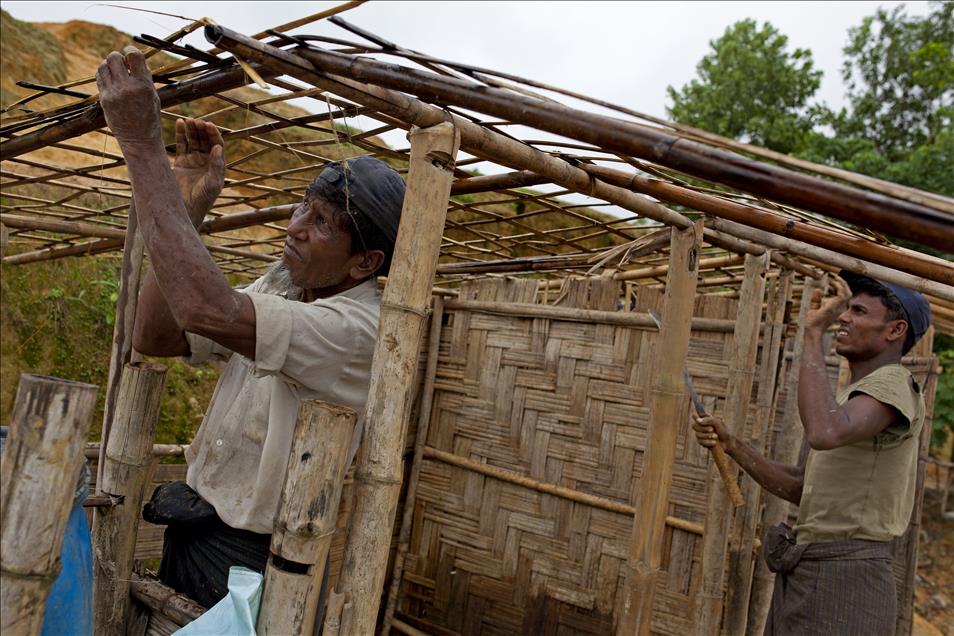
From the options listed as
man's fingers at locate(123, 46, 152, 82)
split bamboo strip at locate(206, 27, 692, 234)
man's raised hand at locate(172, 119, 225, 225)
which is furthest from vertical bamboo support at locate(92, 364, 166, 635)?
split bamboo strip at locate(206, 27, 692, 234)

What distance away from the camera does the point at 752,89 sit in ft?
57.3

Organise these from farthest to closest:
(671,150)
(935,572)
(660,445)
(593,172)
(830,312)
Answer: (935,572) < (830,312) < (660,445) < (593,172) < (671,150)

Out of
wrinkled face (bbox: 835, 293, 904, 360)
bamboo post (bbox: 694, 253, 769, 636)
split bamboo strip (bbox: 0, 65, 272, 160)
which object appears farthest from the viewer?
bamboo post (bbox: 694, 253, 769, 636)

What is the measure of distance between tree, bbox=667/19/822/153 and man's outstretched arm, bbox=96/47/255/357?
1695 centimetres

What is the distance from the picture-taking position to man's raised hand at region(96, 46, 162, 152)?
4.90 feet

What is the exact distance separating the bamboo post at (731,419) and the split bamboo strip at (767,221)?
1.41 meters

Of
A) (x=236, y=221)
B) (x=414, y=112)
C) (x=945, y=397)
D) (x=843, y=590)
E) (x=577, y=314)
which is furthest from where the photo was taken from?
(x=945, y=397)

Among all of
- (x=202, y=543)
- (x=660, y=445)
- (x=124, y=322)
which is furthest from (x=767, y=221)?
(x=124, y=322)

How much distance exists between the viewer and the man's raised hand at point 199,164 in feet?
6.35

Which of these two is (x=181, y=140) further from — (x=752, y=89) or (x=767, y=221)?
(x=752, y=89)

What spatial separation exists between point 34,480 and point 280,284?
3.29ft

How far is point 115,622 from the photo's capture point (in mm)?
1959

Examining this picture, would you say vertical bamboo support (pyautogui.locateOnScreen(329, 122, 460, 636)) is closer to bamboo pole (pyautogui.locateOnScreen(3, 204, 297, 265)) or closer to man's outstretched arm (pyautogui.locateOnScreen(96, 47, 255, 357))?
man's outstretched arm (pyautogui.locateOnScreen(96, 47, 255, 357))

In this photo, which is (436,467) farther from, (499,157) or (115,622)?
(499,157)
